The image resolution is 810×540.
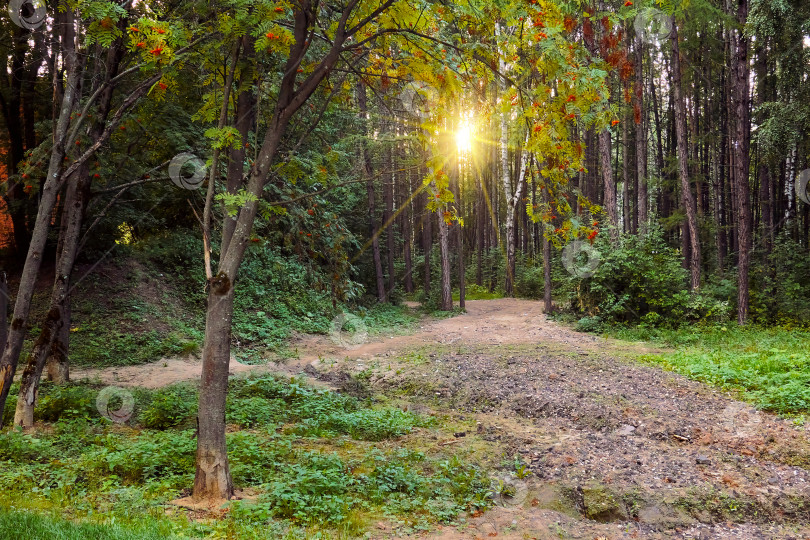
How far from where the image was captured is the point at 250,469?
16.4 feet

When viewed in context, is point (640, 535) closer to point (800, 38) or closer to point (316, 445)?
point (316, 445)

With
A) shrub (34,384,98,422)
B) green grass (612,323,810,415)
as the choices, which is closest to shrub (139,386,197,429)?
shrub (34,384,98,422)

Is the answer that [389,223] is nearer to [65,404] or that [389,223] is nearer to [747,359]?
[747,359]

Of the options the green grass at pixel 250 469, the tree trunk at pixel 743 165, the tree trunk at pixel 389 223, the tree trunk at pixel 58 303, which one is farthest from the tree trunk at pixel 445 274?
the tree trunk at pixel 58 303

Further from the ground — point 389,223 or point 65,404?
point 389,223

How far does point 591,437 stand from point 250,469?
4.45 metres

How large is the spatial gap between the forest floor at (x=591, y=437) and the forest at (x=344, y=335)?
0.15ft

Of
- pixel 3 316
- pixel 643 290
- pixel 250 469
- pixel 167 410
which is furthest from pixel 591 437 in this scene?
pixel 643 290

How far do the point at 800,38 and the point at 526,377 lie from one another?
14.5 meters

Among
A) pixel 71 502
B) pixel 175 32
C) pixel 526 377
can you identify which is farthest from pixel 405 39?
pixel 526 377

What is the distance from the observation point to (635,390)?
832cm

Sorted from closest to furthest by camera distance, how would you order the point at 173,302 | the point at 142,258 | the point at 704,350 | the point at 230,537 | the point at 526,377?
the point at 230,537 → the point at 526,377 → the point at 704,350 → the point at 173,302 → the point at 142,258

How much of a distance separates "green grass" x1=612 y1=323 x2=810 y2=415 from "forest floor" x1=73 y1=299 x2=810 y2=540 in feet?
1.34

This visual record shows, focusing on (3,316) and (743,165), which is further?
(743,165)
